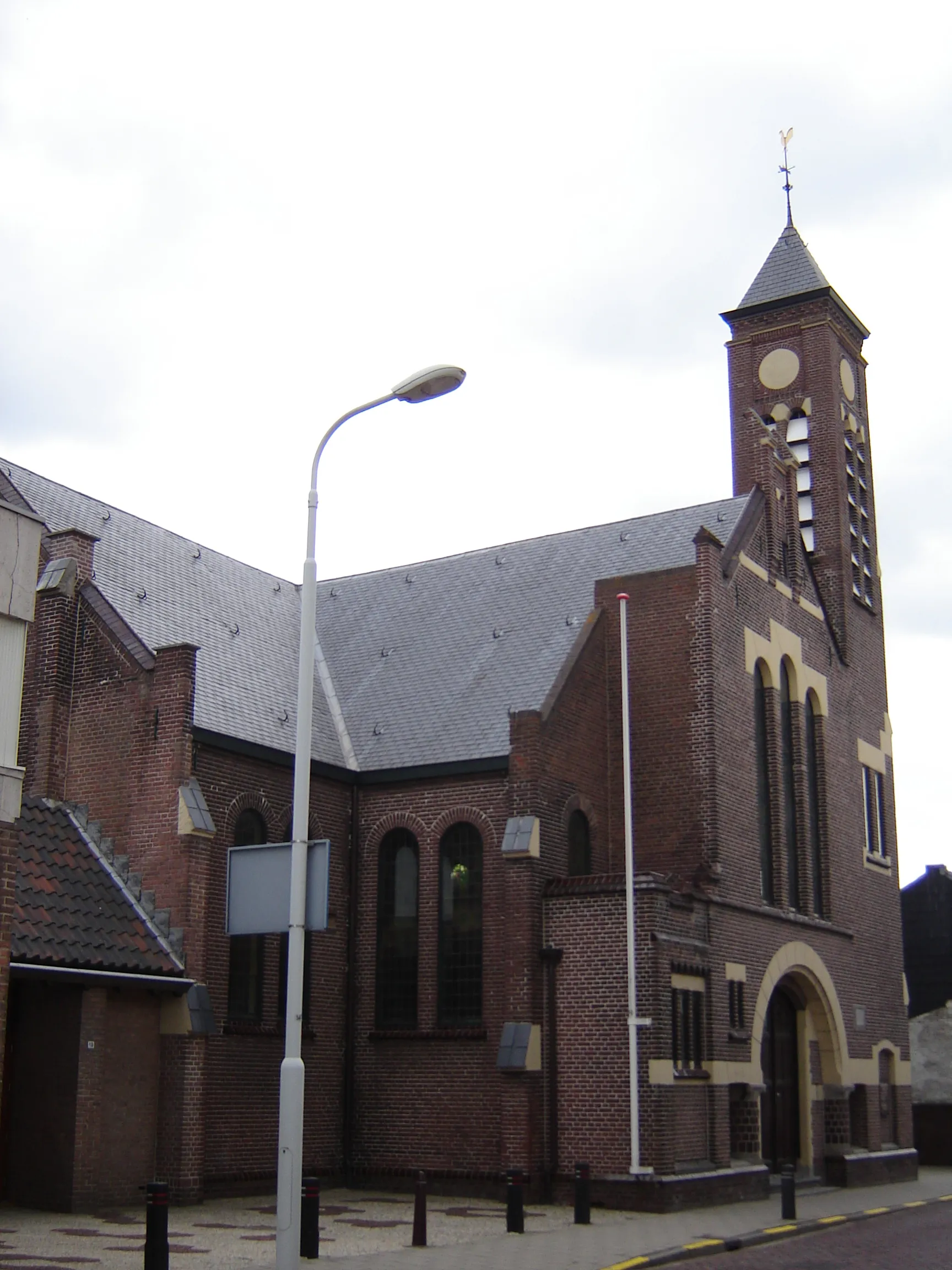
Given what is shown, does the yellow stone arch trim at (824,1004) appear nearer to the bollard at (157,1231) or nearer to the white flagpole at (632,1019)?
the white flagpole at (632,1019)

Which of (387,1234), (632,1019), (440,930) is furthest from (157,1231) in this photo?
(440,930)

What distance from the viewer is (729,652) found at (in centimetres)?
2684

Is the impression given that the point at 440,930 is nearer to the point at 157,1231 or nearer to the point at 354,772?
the point at 354,772

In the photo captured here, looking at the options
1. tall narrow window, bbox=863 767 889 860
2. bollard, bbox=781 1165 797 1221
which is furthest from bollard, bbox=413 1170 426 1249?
tall narrow window, bbox=863 767 889 860

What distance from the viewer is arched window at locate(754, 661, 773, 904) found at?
27672 millimetres

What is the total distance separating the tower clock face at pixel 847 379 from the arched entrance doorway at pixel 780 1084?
578 inches

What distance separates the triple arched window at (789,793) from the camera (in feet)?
91.5

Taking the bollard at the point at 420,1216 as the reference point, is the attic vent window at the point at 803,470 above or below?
above

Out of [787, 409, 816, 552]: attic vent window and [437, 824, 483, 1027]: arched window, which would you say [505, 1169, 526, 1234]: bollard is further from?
[787, 409, 816, 552]: attic vent window

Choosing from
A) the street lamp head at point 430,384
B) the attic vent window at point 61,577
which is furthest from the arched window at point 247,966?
the street lamp head at point 430,384

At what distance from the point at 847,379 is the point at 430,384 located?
2335 cm

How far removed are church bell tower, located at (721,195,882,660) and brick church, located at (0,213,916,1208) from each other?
21 cm

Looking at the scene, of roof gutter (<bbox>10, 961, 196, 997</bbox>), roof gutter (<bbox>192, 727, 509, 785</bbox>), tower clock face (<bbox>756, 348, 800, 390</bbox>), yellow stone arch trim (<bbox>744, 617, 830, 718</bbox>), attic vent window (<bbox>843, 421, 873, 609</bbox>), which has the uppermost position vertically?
tower clock face (<bbox>756, 348, 800, 390</bbox>)

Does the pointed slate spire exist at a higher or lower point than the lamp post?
higher
